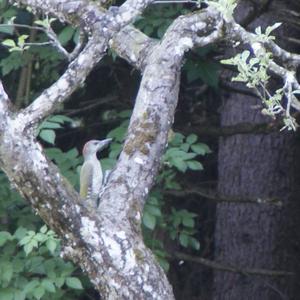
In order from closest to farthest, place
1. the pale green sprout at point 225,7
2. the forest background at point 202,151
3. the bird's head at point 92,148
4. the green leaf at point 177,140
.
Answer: the pale green sprout at point 225,7, the bird's head at point 92,148, the green leaf at point 177,140, the forest background at point 202,151

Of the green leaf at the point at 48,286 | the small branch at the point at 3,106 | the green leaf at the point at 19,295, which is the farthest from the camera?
the green leaf at the point at 19,295

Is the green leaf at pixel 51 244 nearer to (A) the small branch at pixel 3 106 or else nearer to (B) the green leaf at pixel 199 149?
(B) the green leaf at pixel 199 149

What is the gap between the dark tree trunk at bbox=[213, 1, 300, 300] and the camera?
7953mm

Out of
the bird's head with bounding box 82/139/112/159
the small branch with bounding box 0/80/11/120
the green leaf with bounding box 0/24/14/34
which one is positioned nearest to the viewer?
the small branch with bounding box 0/80/11/120

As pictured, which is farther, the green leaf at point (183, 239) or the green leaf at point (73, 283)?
the green leaf at point (183, 239)

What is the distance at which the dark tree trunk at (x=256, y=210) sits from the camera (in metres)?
7.95

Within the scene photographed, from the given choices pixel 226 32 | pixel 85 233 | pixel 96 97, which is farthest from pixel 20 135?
pixel 96 97

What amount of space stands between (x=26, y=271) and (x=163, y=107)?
75.1 inches

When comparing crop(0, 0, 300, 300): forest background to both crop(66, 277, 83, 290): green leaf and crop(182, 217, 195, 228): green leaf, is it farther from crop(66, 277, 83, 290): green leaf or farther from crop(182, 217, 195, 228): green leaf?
crop(66, 277, 83, 290): green leaf

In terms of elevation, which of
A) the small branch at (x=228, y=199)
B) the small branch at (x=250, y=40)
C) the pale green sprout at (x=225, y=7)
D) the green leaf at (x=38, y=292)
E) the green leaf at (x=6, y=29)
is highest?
the green leaf at (x=6, y=29)

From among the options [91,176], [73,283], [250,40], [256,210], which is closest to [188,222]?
[73,283]

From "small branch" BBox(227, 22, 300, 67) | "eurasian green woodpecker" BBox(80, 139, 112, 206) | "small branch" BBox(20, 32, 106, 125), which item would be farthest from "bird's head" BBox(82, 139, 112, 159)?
"small branch" BBox(20, 32, 106, 125)

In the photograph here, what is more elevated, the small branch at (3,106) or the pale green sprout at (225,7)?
the pale green sprout at (225,7)

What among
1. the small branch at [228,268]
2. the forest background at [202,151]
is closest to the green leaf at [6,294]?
the forest background at [202,151]
